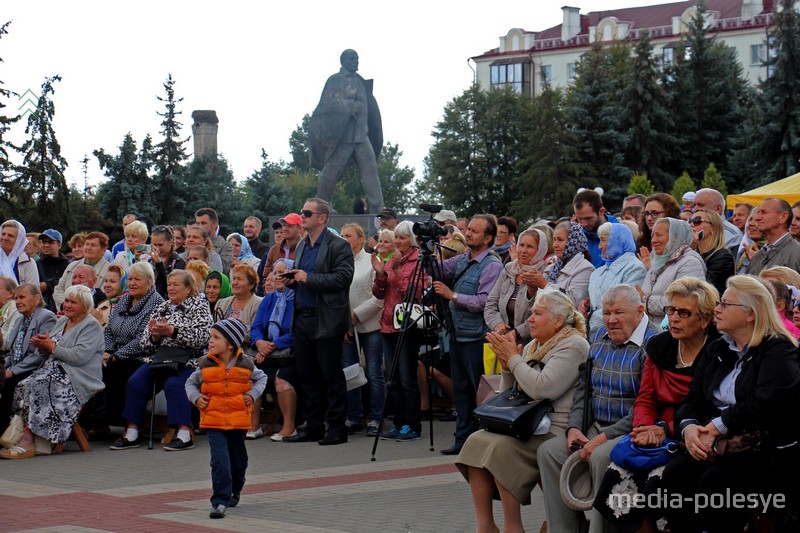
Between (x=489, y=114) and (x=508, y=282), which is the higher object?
(x=489, y=114)

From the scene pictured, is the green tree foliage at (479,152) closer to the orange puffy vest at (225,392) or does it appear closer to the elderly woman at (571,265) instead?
the elderly woman at (571,265)

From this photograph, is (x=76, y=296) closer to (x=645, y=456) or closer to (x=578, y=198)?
(x=578, y=198)

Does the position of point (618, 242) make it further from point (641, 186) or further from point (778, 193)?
point (641, 186)

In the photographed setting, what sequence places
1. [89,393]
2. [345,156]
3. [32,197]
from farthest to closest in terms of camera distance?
[32,197] < [345,156] < [89,393]

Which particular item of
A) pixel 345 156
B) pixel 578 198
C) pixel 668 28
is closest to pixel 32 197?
pixel 345 156

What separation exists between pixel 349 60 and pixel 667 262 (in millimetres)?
17802

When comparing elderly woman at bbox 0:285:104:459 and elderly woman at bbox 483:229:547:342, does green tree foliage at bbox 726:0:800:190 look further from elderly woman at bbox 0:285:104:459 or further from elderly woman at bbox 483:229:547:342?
elderly woman at bbox 0:285:104:459

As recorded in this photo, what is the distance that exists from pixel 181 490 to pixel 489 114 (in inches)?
2545

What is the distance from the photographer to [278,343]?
1222 centimetres

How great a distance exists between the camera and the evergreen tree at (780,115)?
53.9 meters

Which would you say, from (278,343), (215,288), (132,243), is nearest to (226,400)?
(278,343)

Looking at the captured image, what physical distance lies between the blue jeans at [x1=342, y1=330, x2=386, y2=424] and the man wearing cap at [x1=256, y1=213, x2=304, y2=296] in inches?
52.9

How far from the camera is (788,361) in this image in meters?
6.17

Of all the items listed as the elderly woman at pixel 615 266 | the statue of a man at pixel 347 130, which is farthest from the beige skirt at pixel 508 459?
the statue of a man at pixel 347 130
